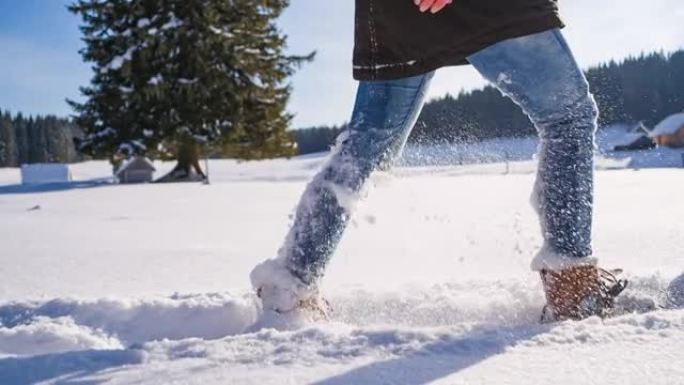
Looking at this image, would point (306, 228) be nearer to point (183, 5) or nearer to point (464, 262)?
point (464, 262)

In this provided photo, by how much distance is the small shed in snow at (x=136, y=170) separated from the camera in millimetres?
19109

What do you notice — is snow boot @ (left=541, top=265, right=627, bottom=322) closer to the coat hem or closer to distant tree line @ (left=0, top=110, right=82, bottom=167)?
the coat hem

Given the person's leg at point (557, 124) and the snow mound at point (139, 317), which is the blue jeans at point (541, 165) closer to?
the person's leg at point (557, 124)

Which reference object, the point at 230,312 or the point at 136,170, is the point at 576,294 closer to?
the point at 230,312

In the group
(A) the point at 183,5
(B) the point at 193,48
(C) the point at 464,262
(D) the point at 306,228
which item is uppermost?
(A) the point at 183,5

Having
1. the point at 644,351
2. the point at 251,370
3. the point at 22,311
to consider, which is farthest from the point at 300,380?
the point at 22,311

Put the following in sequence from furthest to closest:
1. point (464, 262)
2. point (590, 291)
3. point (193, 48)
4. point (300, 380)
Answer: point (193, 48)
point (464, 262)
point (590, 291)
point (300, 380)

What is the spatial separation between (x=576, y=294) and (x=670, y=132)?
3970 centimetres

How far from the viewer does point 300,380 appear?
2.49ft

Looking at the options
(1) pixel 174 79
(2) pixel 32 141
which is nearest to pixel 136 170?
(1) pixel 174 79

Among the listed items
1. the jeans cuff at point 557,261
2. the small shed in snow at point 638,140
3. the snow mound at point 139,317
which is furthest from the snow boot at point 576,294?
the small shed in snow at point 638,140

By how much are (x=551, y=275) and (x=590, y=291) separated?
2.8 inches

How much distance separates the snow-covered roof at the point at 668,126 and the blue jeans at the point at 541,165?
3830 cm

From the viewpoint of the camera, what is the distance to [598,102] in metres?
1.75
